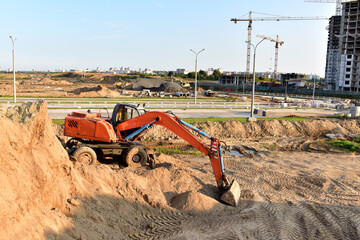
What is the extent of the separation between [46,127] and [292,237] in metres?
7.99

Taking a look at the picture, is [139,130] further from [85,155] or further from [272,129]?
[272,129]

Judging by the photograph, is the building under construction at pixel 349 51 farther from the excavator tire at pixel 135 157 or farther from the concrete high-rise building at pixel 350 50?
the excavator tire at pixel 135 157

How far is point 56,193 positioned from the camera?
8836 mm

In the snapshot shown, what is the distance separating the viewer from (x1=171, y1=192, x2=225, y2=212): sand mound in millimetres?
11102

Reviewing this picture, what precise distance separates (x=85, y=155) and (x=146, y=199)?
15.3ft

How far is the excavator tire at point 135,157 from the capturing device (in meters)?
14.6

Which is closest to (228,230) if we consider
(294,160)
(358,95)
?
(294,160)

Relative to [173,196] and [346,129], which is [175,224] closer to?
[173,196]

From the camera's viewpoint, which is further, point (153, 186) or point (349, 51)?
point (349, 51)

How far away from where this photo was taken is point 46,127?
30.4 ft

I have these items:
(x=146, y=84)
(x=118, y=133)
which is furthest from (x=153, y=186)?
(x=146, y=84)

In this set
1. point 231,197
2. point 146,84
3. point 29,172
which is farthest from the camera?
point 146,84

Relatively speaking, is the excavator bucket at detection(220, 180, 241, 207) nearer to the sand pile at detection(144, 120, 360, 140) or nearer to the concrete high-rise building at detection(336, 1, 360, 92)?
the sand pile at detection(144, 120, 360, 140)

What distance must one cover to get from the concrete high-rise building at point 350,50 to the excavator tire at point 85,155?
100486mm
